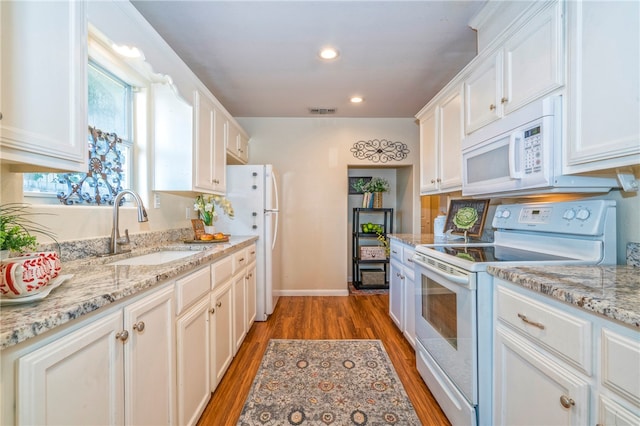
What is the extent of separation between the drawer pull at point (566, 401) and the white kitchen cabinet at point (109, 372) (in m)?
1.41

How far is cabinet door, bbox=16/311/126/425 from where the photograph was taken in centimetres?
62

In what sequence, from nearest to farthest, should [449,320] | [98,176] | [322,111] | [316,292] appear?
[449,320] → [98,176] → [322,111] → [316,292]

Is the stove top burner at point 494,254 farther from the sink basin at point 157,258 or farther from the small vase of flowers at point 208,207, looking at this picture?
the small vase of flowers at point 208,207

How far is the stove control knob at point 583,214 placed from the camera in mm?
1279

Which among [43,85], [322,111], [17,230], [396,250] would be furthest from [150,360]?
[322,111]

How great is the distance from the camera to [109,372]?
2.79 feet

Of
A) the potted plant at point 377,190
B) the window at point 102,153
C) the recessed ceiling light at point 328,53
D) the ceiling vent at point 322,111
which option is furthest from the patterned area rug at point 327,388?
the ceiling vent at point 322,111

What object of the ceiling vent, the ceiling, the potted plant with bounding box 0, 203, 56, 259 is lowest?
the potted plant with bounding box 0, 203, 56, 259

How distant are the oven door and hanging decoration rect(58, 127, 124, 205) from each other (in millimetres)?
2040

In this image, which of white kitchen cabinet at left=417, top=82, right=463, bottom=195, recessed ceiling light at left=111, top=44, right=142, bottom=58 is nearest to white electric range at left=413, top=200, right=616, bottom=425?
white kitchen cabinet at left=417, top=82, right=463, bottom=195

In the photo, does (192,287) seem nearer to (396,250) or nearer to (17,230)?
(17,230)

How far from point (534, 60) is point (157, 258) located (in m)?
2.40

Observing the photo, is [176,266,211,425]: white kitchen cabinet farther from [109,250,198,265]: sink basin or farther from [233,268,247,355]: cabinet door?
[233,268,247,355]: cabinet door

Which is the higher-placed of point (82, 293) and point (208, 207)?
point (208, 207)
